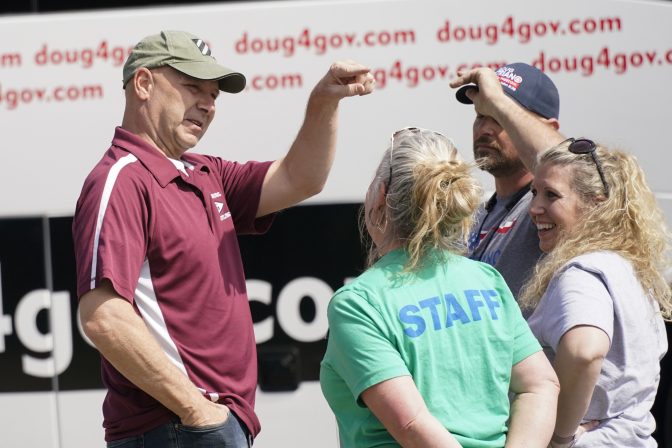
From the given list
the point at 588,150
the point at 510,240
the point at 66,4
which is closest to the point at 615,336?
the point at 588,150

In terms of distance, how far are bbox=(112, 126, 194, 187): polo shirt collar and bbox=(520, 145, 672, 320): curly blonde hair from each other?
3.08 feet

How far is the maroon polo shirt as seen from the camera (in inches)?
Answer: 86.2

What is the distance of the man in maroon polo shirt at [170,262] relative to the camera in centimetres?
216

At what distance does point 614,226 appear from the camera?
2.25 m

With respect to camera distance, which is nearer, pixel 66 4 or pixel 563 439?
pixel 563 439

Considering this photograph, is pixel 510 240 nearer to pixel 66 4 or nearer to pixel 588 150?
pixel 588 150

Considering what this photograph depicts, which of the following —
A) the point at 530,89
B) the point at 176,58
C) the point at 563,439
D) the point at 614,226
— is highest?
the point at 176,58

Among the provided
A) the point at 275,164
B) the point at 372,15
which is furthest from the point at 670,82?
the point at 275,164

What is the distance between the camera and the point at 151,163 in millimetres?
2363

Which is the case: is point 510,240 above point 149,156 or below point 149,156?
below

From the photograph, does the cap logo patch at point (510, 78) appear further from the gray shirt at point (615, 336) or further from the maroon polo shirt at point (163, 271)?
the maroon polo shirt at point (163, 271)

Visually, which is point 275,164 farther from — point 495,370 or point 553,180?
point 495,370

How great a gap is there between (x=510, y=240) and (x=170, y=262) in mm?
1014

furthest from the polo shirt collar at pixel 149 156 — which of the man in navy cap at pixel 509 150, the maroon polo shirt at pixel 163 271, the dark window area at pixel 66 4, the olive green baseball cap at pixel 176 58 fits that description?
the dark window area at pixel 66 4
